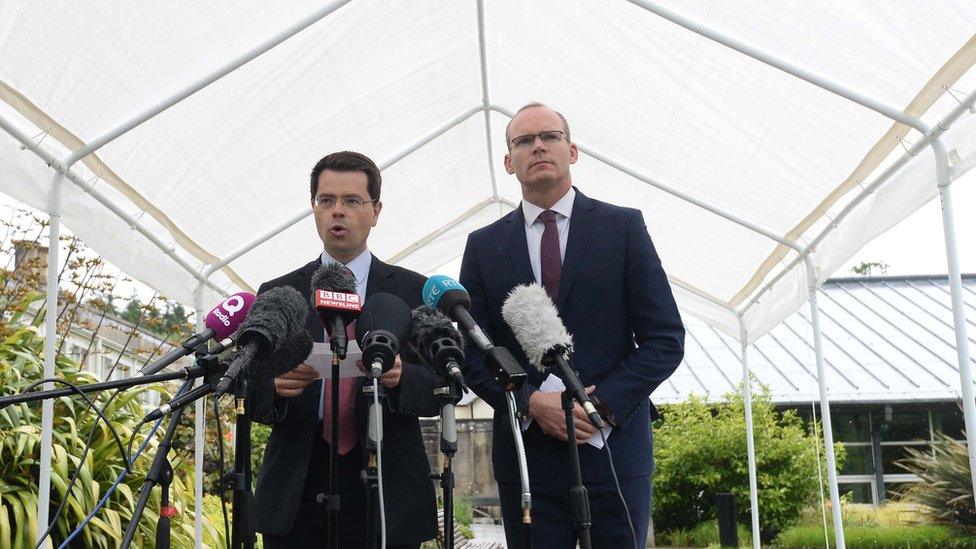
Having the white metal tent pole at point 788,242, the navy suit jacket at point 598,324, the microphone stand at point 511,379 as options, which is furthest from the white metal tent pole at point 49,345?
the white metal tent pole at point 788,242

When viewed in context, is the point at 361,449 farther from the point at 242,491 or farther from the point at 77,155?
the point at 77,155

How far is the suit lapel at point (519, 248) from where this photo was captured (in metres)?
2.90

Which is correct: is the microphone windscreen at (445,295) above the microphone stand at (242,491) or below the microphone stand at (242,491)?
above

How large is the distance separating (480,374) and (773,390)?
1738 centimetres

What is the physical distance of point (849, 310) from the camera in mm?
23906

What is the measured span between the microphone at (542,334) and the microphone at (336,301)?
444mm

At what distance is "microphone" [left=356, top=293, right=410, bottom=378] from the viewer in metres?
1.98

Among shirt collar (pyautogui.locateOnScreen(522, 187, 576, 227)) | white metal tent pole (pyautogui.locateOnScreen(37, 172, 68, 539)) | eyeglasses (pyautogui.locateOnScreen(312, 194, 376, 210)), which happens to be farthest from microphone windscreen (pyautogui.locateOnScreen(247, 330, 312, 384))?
white metal tent pole (pyautogui.locateOnScreen(37, 172, 68, 539))

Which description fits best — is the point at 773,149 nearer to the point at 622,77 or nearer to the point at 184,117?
the point at 622,77

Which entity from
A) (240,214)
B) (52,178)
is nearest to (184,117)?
(52,178)

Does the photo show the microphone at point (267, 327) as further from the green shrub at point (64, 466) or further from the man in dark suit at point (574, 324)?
the green shrub at point (64, 466)

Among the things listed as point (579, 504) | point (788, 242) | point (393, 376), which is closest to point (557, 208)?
point (393, 376)

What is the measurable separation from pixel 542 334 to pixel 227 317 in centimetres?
74

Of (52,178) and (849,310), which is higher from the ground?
(849,310)
